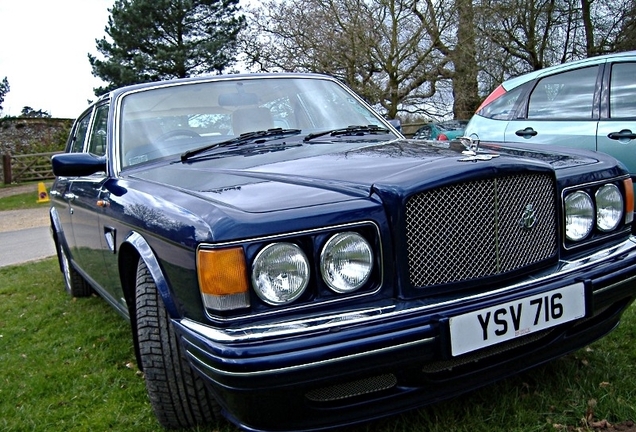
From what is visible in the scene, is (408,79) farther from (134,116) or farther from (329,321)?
(329,321)

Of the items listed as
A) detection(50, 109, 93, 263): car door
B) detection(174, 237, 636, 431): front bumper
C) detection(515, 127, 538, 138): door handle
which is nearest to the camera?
detection(174, 237, 636, 431): front bumper

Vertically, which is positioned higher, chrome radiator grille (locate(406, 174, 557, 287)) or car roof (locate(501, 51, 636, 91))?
car roof (locate(501, 51, 636, 91))

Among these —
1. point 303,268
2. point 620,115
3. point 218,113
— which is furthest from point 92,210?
point 620,115

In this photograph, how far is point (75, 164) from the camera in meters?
2.96

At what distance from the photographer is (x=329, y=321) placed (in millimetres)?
1733

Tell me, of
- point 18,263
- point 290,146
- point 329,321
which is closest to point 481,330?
point 329,321

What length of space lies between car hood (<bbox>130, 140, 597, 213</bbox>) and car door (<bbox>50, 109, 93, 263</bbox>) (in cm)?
140


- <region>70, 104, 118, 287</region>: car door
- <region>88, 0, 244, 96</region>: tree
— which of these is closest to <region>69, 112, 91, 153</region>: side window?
<region>70, 104, 118, 287</region>: car door

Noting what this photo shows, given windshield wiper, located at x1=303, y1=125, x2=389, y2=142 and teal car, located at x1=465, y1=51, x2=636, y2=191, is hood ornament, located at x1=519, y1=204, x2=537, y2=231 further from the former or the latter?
teal car, located at x1=465, y1=51, x2=636, y2=191

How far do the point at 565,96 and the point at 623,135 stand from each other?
2.46ft

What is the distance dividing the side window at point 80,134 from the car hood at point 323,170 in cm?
187

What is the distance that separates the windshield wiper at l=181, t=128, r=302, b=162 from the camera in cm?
288

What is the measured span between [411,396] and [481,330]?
323 millimetres

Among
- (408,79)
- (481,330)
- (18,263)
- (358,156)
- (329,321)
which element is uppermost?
(408,79)
